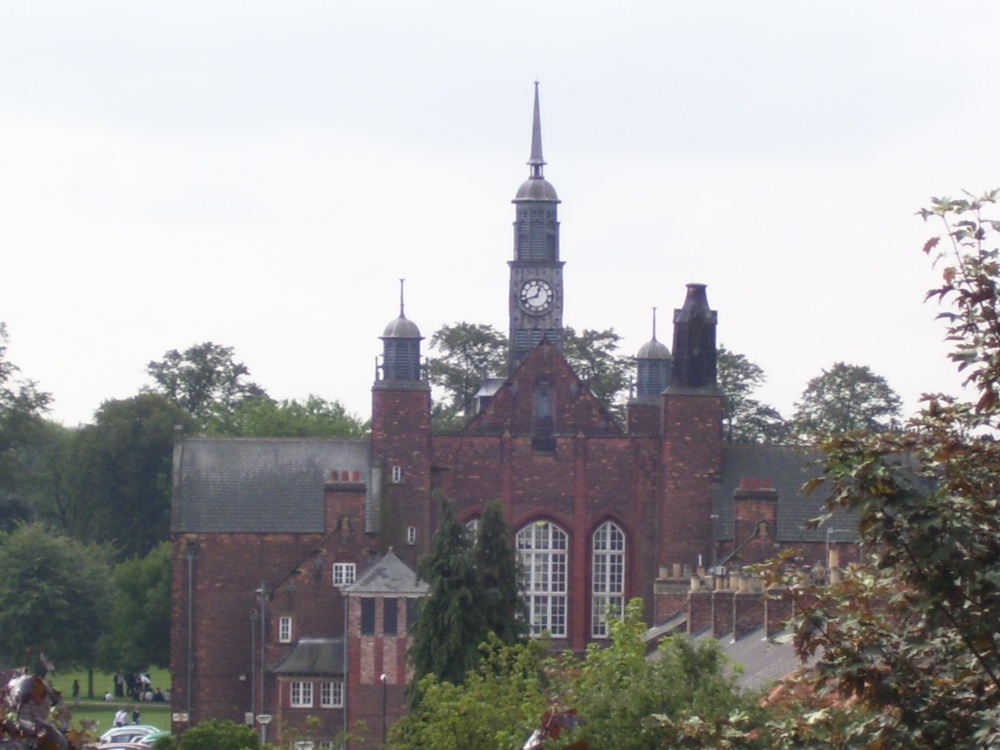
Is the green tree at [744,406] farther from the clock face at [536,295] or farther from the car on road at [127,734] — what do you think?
the car on road at [127,734]

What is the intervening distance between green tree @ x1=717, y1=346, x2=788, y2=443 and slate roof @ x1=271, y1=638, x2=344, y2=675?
156 ft

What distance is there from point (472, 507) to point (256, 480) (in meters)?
6.93

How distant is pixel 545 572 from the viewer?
2938 inches

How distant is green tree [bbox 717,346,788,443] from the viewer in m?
114

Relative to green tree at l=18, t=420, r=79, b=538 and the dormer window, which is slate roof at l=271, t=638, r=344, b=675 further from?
green tree at l=18, t=420, r=79, b=538

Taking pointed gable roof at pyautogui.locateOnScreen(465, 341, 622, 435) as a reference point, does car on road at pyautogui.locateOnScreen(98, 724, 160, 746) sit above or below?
below

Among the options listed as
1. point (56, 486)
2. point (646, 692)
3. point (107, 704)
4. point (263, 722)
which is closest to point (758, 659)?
point (646, 692)

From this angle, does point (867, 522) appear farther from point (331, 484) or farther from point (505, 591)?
point (331, 484)

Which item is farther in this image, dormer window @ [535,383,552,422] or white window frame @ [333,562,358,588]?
dormer window @ [535,383,552,422]

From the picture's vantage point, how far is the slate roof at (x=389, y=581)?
68.0 meters

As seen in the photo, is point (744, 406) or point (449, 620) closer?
point (449, 620)

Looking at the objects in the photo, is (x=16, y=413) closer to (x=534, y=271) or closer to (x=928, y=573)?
(x=534, y=271)

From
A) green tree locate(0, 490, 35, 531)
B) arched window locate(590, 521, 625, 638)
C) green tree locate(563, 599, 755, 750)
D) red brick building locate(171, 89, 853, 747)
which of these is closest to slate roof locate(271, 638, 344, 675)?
red brick building locate(171, 89, 853, 747)

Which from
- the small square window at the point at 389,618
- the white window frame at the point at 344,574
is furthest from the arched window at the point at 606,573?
the small square window at the point at 389,618
